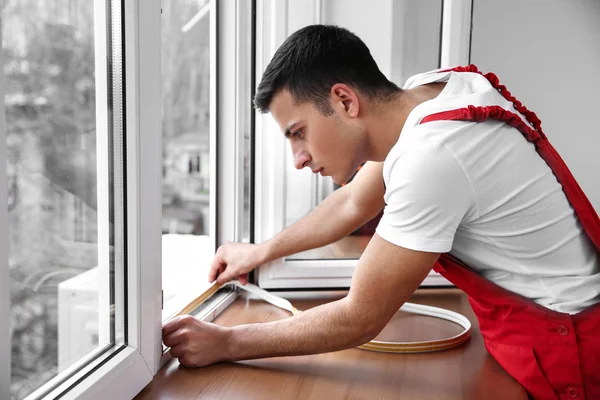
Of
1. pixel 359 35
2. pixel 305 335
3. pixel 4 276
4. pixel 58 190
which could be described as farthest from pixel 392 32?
pixel 4 276

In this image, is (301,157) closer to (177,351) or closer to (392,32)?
(177,351)

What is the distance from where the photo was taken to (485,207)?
91 centimetres

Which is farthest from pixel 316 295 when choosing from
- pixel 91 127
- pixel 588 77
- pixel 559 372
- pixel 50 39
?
pixel 588 77

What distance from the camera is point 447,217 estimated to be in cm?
87

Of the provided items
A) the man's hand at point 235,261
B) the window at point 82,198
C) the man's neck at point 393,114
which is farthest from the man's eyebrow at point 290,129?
the man's hand at point 235,261

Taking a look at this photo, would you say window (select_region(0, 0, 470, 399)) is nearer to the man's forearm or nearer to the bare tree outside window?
the bare tree outside window

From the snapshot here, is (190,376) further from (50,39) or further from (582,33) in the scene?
(582,33)

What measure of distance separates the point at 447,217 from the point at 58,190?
538 mm

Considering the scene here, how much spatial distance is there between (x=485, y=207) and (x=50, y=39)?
654 millimetres

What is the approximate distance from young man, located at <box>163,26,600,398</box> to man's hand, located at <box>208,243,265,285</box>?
0.33 m

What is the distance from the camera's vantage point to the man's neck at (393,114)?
3.66 ft

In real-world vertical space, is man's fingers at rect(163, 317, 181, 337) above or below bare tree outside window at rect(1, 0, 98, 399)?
below

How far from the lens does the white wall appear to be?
6.25 ft

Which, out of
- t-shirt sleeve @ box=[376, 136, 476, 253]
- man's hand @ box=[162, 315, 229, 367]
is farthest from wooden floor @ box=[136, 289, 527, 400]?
t-shirt sleeve @ box=[376, 136, 476, 253]
